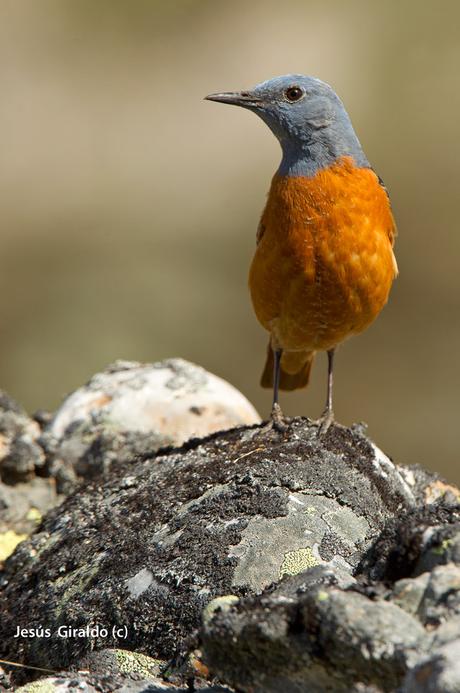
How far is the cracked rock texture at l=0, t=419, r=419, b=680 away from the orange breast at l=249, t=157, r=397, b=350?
3.02 feet

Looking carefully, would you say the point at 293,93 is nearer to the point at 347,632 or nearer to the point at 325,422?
the point at 325,422

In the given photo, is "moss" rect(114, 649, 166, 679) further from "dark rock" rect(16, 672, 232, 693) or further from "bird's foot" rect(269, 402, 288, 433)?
"bird's foot" rect(269, 402, 288, 433)

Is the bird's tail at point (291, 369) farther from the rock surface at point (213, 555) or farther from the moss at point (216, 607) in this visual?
the moss at point (216, 607)

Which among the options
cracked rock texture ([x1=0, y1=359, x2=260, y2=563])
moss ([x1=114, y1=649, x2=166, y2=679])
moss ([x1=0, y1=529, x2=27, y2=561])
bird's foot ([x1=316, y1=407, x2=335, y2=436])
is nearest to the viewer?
moss ([x1=114, y1=649, x2=166, y2=679])

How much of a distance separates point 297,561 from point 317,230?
2.23 metres

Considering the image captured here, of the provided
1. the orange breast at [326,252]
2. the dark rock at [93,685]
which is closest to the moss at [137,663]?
the dark rock at [93,685]

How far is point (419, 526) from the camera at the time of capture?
3639mm

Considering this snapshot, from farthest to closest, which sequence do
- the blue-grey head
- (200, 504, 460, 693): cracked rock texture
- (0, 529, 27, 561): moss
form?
the blue-grey head → (0, 529, 27, 561): moss → (200, 504, 460, 693): cracked rock texture

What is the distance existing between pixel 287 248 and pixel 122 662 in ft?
8.96

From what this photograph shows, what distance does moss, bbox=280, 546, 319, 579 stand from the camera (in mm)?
4438

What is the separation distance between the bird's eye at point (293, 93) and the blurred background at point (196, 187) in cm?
688

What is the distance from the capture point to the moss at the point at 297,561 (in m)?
4.44

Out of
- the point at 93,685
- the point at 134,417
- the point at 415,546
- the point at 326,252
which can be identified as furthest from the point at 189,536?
the point at 134,417

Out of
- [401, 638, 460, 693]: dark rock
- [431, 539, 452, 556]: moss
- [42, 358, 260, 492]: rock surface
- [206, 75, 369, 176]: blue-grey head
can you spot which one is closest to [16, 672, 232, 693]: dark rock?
[431, 539, 452, 556]: moss
